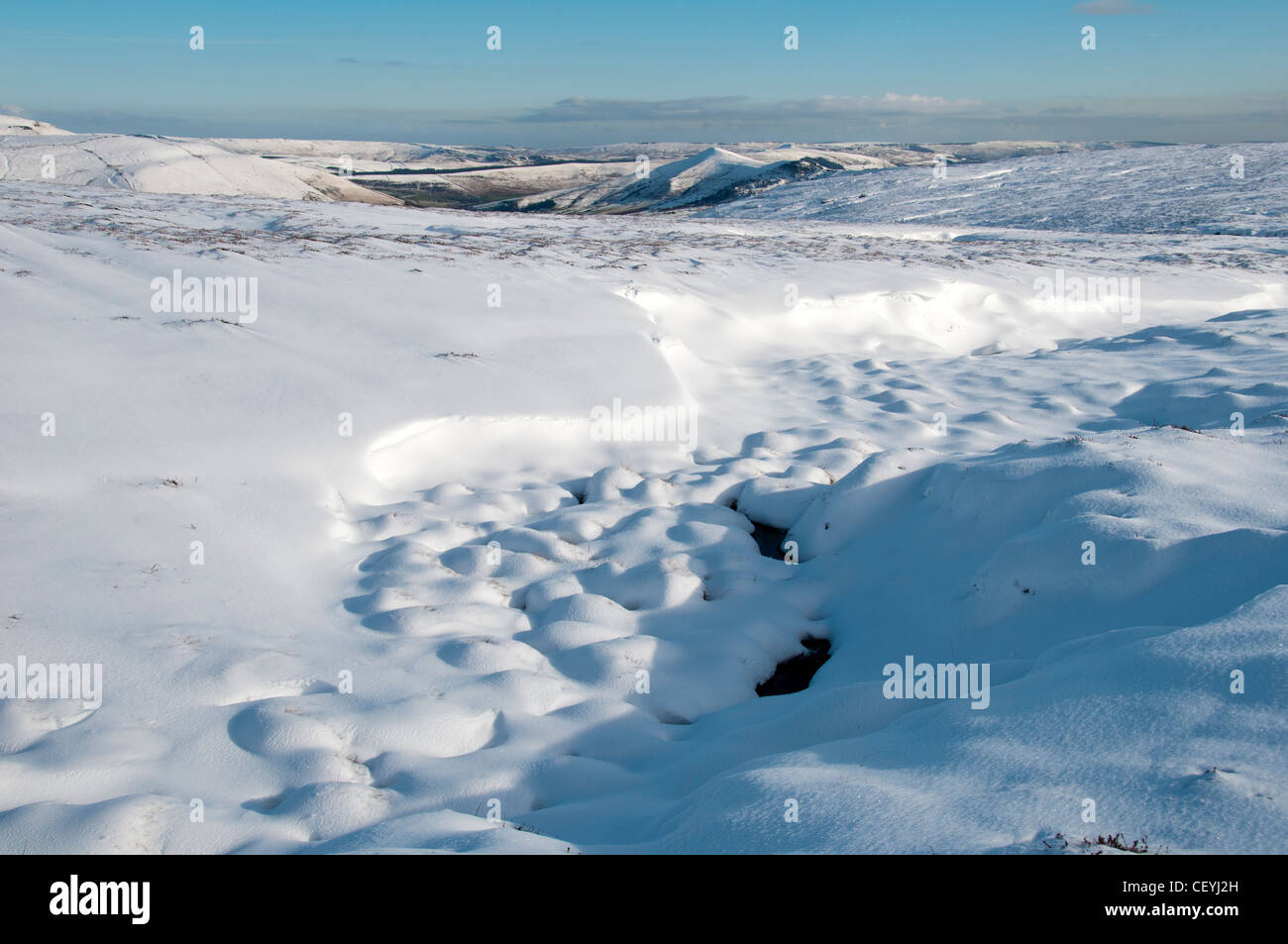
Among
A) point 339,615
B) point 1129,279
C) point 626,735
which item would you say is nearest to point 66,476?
point 339,615

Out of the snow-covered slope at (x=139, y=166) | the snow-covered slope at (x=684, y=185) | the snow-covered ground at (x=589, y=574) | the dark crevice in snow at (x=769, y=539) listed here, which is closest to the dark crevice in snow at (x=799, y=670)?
the snow-covered ground at (x=589, y=574)

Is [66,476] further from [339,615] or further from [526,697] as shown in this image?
[526,697]

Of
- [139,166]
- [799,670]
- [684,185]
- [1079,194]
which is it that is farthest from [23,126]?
[799,670]

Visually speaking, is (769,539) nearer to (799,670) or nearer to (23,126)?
(799,670)

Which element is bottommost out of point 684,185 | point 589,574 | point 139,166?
point 589,574

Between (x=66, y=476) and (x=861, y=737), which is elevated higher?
(x=66, y=476)
